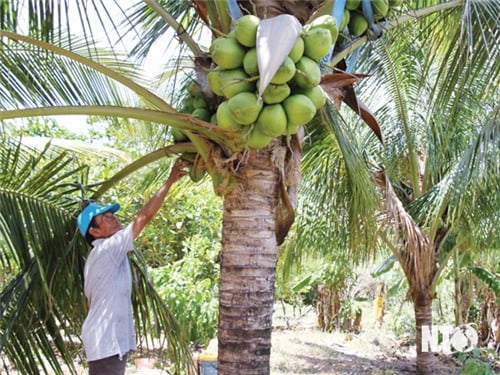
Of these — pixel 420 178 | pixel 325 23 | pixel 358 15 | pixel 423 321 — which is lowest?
pixel 423 321

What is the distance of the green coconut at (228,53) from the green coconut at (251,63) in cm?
4

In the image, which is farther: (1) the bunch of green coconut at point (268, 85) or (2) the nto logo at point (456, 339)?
(2) the nto logo at point (456, 339)

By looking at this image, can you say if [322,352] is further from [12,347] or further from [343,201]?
[12,347]

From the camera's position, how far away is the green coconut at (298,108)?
194 centimetres

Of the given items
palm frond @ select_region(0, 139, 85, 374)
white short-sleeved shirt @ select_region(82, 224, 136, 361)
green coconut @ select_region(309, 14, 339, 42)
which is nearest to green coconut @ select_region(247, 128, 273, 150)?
green coconut @ select_region(309, 14, 339, 42)

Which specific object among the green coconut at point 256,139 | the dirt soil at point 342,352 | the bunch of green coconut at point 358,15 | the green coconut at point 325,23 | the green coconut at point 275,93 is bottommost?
the dirt soil at point 342,352

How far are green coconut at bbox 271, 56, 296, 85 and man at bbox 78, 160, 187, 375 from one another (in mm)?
1040

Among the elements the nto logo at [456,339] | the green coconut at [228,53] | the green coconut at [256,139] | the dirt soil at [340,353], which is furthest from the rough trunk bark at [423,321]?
the green coconut at [228,53]

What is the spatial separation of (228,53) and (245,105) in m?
0.19

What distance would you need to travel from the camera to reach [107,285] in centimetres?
290

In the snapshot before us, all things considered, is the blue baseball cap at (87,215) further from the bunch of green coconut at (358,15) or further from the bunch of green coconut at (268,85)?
the bunch of green coconut at (358,15)

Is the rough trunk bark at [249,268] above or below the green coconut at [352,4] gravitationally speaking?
below

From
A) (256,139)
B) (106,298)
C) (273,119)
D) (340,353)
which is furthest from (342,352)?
(273,119)

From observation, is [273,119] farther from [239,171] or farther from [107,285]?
[107,285]
